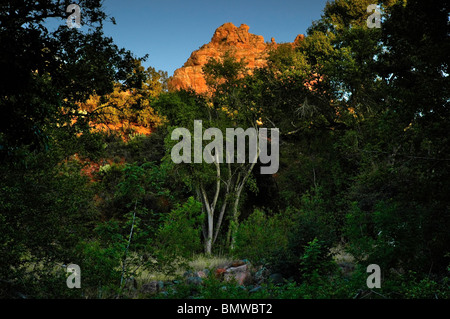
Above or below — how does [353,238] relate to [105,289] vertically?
above

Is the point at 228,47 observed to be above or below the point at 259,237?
above

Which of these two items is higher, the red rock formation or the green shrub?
the red rock formation

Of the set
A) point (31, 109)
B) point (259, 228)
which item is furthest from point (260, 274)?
point (31, 109)

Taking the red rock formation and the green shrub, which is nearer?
the green shrub

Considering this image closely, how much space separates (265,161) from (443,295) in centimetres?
1863

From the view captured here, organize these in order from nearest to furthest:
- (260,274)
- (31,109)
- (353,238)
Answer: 1. (31,109)
2. (353,238)
3. (260,274)

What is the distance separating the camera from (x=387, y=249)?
681 cm

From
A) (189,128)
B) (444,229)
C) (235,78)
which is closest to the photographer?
(444,229)

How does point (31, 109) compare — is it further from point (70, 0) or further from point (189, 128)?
point (189, 128)

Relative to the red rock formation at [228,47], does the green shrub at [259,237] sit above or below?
below

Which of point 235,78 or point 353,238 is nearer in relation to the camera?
point 353,238

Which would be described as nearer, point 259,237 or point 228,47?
point 259,237

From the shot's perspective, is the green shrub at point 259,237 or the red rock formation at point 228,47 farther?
the red rock formation at point 228,47

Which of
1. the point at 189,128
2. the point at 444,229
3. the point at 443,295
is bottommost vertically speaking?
the point at 443,295
